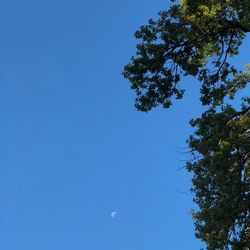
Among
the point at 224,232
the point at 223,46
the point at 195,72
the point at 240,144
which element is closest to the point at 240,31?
the point at 223,46

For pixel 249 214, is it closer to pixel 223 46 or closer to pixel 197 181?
pixel 197 181

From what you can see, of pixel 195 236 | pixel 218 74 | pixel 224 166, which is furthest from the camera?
pixel 195 236

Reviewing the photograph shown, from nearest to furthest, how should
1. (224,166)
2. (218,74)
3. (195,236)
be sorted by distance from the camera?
1. (224,166)
2. (218,74)
3. (195,236)

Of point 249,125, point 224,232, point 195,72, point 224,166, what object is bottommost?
point 224,232

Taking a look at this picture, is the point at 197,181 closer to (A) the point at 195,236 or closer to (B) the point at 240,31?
(A) the point at 195,236

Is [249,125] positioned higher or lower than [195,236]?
higher

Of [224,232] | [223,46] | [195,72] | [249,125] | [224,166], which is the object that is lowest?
[224,232]

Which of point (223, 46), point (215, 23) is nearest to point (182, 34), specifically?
point (215, 23)

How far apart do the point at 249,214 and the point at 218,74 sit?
5096 millimetres

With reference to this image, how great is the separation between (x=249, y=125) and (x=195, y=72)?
2.85 meters

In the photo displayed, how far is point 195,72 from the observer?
1792 centimetres

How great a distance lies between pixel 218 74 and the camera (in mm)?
18438

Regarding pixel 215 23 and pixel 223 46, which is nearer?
pixel 215 23

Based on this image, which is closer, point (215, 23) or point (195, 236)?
point (215, 23)
